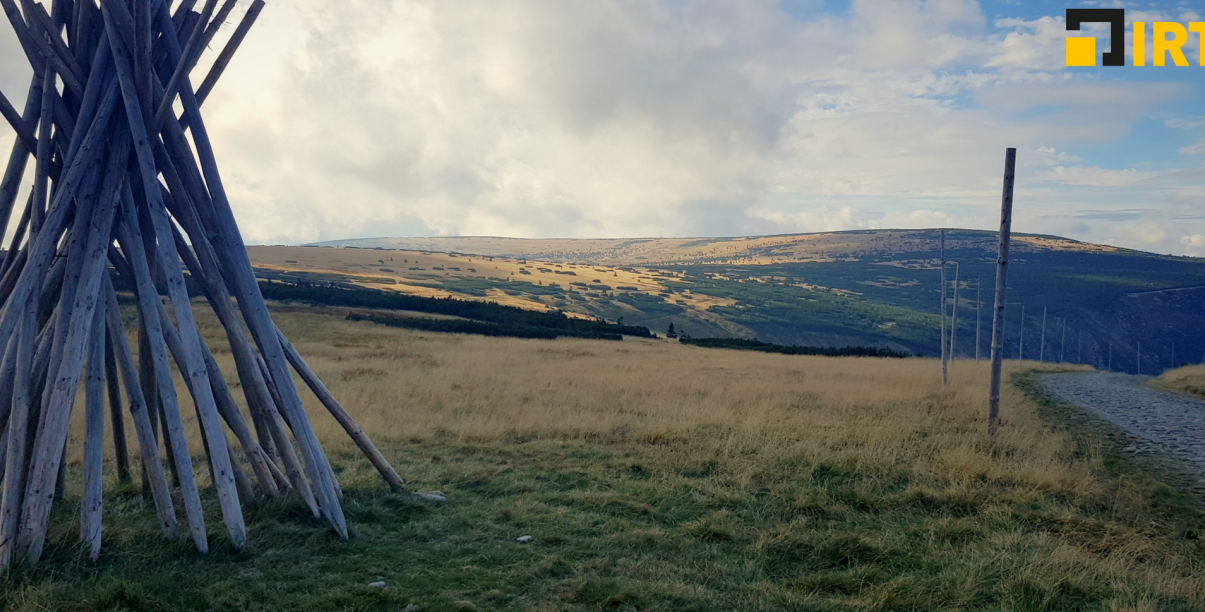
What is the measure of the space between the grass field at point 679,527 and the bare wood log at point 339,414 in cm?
19

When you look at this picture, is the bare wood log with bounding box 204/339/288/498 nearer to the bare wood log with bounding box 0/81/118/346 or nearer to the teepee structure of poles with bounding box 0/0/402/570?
the teepee structure of poles with bounding box 0/0/402/570

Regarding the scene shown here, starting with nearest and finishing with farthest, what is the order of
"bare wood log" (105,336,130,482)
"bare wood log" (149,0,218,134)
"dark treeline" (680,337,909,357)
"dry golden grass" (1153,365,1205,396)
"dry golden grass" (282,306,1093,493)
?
"bare wood log" (149,0,218,134) < "bare wood log" (105,336,130,482) < "dry golden grass" (282,306,1093,493) < "dry golden grass" (1153,365,1205,396) < "dark treeline" (680,337,909,357)

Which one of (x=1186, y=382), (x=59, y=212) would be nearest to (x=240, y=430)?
(x=59, y=212)

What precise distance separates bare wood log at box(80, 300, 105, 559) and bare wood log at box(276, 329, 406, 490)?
157cm

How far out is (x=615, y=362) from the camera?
82.3 ft

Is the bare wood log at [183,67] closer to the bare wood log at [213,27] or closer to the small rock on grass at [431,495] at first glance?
the bare wood log at [213,27]

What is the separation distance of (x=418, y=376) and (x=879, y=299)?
11989 cm

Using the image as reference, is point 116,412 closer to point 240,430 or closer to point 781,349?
point 240,430

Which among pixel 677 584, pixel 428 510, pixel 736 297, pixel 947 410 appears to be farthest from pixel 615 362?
pixel 736 297

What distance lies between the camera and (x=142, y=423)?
214 inches

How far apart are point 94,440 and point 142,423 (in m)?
0.33

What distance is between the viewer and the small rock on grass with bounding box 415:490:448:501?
7193 mm

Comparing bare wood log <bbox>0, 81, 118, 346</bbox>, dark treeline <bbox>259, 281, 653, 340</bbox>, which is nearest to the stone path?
bare wood log <bbox>0, 81, 118, 346</bbox>

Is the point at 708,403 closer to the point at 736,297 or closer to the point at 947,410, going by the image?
the point at 947,410
